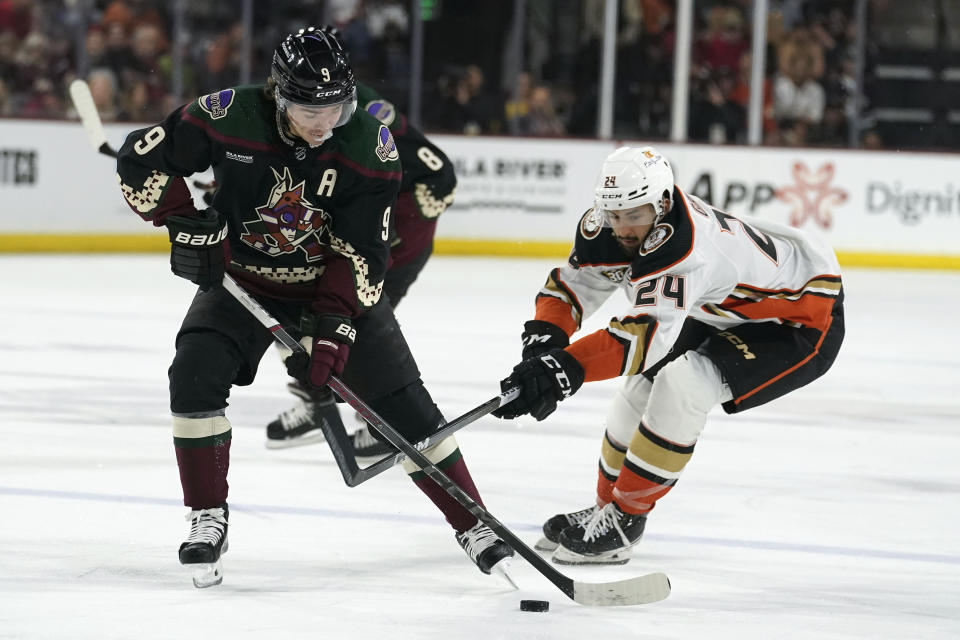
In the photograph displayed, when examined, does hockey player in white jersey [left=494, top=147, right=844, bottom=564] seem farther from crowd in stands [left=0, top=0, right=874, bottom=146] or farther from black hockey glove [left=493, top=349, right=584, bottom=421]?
crowd in stands [left=0, top=0, right=874, bottom=146]

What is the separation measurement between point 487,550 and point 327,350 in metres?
0.51

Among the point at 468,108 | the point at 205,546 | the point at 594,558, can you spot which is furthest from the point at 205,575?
the point at 468,108

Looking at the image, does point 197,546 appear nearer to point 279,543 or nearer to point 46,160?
point 279,543

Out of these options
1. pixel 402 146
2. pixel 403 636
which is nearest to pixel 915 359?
pixel 402 146

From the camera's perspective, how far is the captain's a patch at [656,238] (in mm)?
2810

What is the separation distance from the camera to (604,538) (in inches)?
120

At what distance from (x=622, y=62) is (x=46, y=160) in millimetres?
3986

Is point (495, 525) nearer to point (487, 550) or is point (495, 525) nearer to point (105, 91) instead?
point (487, 550)

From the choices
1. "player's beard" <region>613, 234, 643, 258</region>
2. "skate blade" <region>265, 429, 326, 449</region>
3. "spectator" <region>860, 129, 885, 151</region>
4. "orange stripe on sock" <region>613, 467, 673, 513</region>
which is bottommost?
"spectator" <region>860, 129, 885, 151</region>

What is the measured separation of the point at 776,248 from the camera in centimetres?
311

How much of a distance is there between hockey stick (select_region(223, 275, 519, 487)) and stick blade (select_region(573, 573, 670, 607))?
1.26ft

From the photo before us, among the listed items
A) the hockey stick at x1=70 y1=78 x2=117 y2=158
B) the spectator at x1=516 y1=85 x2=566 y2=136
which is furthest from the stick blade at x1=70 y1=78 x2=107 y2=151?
the spectator at x1=516 y1=85 x2=566 y2=136

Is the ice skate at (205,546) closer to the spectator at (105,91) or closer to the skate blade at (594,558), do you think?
the skate blade at (594,558)

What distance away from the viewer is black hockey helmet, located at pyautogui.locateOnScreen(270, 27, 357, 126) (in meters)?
2.62
